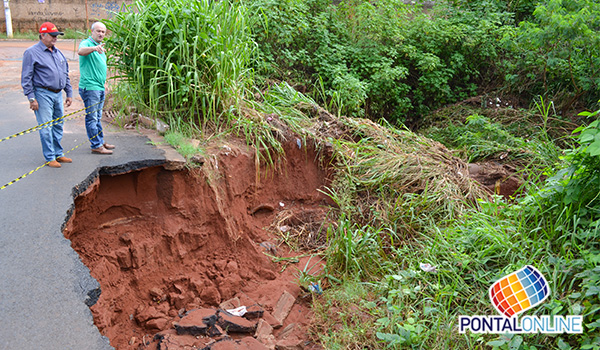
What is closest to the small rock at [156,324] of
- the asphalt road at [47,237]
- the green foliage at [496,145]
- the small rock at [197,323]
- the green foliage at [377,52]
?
the small rock at [197,323]

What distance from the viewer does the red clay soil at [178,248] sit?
4301mm

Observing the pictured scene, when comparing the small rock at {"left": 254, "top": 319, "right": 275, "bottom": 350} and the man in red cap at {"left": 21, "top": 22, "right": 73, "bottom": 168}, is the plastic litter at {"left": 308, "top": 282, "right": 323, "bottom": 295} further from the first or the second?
the man in red cap at {"left": 21, "top": 22, "right": 73, "bottom": 168}

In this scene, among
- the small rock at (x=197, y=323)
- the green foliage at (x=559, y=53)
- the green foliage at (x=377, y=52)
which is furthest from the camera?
the green foliage at (x=377, y=52)

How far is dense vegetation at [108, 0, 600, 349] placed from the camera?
145 inches

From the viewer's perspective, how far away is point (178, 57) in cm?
576

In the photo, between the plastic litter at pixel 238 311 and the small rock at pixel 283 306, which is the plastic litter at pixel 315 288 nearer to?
the small rock at pixel 283 306

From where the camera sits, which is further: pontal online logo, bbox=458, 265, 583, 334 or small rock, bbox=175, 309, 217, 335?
small rock, bbox=175, 309, 217, 335

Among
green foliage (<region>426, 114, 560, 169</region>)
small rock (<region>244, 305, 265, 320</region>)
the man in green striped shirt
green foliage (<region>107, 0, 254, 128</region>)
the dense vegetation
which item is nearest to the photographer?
the dense vegetation

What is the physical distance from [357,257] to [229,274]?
4.73 feet

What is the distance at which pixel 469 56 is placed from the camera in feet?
31.4

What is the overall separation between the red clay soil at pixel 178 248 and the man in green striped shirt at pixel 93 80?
60cm

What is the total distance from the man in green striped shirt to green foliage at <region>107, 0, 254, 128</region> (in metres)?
0.56

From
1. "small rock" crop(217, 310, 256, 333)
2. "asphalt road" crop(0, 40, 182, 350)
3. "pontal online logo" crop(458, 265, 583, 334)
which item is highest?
"asphalt road" crop(0, 40, 182, 350)

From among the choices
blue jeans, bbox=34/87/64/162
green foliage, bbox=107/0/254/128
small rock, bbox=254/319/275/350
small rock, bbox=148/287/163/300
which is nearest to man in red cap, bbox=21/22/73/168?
blue jeans, bbox=34/87/64/162
